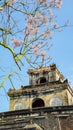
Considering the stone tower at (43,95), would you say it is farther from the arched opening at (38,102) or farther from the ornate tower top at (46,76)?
the ornate tower top at (46,76)

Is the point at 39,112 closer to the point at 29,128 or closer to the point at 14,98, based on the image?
the point at 29,128

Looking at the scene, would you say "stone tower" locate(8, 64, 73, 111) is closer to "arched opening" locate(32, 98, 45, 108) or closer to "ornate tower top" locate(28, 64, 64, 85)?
"arched opening" locate(32, 98, 45, 108)

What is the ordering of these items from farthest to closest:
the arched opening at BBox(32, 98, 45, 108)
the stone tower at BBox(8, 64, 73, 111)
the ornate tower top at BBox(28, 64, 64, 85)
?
the ornate tower top at BBox(28, 64, 64, 85)
the arched opening at BBox(32, 98, 45, 108)
the stone tower at BBox(8, 64, 73, 111)

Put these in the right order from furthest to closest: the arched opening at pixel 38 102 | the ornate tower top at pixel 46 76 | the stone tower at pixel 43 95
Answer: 1. the ornate tower top at pixel 46 76
2. the arched opening at pixel 38 102
3. the stone tower at pixel 43 95

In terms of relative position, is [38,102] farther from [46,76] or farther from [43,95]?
[46,76]

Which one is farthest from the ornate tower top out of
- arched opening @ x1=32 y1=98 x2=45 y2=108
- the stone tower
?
arched opening @ x1=32 y1=98 x2=45 y2=108

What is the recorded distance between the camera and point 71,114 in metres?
Answer: 19.4

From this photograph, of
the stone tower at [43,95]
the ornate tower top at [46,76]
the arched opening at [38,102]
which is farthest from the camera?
the ornate tower top at [46,76]

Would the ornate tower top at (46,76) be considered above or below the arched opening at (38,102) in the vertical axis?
above

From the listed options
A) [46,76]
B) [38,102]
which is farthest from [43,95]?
[46,76]

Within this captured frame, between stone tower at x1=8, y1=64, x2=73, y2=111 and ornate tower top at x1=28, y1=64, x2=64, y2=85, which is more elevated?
ornate tower top at x1=28, y1=64, x2=64, y2=85

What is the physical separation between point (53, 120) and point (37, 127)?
197 cm

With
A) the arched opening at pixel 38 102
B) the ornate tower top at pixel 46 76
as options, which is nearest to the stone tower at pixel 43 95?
the arched opening at pixel 38 102

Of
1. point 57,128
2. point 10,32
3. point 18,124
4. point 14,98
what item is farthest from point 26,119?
point 14,98
